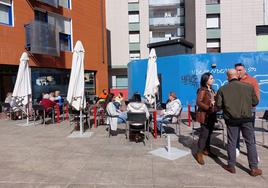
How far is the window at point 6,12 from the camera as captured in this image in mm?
15500

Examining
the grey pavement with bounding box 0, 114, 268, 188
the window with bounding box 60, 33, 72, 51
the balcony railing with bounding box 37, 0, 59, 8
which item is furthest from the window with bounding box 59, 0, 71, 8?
the grey pavement with bounding box 0, 114, 268, 188

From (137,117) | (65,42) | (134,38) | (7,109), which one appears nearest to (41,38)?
(65,42)

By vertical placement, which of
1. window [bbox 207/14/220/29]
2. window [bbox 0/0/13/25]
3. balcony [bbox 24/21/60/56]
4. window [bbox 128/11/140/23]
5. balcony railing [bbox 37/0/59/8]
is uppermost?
window [bbox 128/11/140/23]

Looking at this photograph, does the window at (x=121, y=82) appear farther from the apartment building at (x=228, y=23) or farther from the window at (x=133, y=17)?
the apartment building at (x=228, y=23)

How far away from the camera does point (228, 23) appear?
106 ft

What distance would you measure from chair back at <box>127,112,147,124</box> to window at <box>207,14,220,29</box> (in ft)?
90.9

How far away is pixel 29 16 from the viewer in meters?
17.3

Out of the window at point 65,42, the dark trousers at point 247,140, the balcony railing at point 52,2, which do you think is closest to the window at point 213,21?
the window at point 65,42

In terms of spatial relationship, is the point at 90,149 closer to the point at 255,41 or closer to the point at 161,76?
the point at 161,76

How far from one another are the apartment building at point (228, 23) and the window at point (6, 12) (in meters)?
22.0

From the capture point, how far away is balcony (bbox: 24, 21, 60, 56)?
16641mm

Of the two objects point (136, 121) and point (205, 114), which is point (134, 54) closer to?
point (136, 121)

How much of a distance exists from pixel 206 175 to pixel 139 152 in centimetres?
212

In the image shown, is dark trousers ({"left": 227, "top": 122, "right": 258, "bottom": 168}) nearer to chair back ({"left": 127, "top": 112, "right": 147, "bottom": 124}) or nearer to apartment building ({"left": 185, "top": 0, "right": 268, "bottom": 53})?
chair back ({"left": 127, "top": 112, "right": 147, "bottom": 124})
